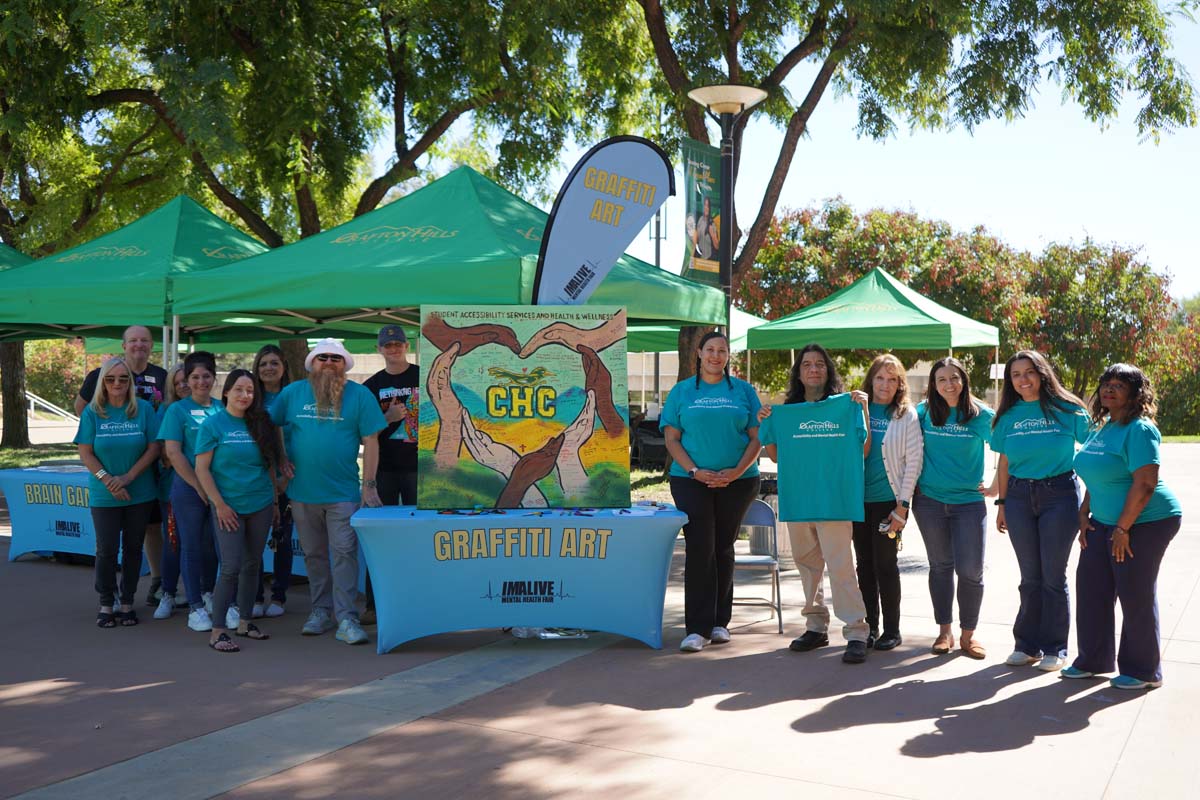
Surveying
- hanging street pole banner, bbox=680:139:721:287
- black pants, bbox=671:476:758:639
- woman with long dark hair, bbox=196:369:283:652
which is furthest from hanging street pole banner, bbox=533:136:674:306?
woman with long dark hair, bbox=196:369:283:652

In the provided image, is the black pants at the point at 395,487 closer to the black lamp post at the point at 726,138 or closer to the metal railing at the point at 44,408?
the black lamp post at the point at 726,138

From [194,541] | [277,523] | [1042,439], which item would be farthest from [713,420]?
[194,541]

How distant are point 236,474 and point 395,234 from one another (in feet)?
8.95

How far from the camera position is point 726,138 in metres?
9.37

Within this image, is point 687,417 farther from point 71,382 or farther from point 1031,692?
point 71,382

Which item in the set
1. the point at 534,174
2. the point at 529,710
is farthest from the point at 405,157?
the point at 529,710

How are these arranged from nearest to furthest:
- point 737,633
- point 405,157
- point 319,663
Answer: point 319,663 → point 737,633 → point 405,157

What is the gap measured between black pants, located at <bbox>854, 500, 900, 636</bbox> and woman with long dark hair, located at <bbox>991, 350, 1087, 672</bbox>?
666 millimetres

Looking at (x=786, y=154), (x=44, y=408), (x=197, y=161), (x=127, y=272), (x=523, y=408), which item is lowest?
(x=523, y=408)

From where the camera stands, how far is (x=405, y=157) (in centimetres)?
1617

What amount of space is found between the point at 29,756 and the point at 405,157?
12.9m

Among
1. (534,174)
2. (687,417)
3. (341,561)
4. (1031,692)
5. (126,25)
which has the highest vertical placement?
(126,25)

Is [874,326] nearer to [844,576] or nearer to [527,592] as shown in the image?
[844,576]

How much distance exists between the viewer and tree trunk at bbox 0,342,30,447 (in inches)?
758
